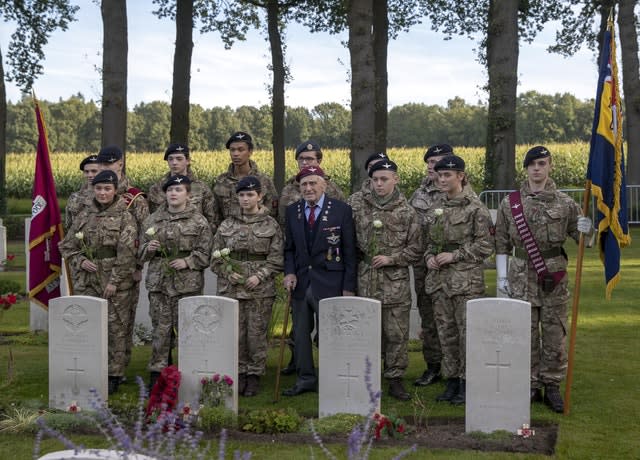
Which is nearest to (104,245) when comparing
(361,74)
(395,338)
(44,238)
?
(44,238)

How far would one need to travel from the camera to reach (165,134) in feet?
203

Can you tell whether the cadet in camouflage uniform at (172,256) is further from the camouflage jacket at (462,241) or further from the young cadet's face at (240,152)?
the camouflage jacket at (462,241)

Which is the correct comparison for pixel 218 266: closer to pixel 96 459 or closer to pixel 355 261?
pixel 355 261

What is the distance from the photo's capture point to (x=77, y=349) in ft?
24.4

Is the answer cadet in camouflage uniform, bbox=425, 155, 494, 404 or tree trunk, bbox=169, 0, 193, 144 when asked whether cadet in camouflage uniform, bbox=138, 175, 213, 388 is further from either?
tree trunk, bbox=169, 0, 193, 144

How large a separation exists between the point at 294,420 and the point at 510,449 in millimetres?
1722

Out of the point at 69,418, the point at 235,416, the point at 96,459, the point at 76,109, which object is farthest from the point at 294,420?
the point at 76,109

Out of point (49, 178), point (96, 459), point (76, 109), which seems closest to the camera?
point (96, 459)

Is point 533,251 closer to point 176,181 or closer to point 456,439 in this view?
point 456,439

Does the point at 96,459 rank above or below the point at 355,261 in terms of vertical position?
below

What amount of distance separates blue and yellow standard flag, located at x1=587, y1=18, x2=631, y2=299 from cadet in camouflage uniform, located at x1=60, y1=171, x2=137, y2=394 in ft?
14.5

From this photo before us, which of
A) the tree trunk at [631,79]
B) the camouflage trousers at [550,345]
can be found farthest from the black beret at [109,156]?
the tree trunk at [631,79]

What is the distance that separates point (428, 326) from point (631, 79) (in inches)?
761

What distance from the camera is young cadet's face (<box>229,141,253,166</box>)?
9.16 meters
